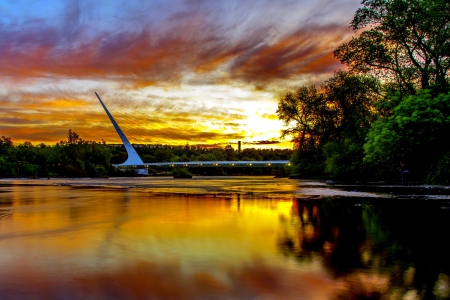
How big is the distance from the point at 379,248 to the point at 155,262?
4.58 meters

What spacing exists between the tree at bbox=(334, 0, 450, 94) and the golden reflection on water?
32364mm

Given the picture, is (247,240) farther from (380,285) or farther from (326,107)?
(326,107)

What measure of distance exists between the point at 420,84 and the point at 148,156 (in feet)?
373

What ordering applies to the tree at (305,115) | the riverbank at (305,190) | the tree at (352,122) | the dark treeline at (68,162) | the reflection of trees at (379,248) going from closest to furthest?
1. the reflection of trees at (379,248)
2. the riverbank at (305,190)
3. the tree at (352,122)
4. the tree at (305,115)
5. the dark treeline at (68,162)

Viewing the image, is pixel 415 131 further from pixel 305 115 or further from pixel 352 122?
pixel 305 115

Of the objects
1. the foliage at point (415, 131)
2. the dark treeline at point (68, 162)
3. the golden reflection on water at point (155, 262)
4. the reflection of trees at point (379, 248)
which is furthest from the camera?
the dark treeline at point (68, 162)

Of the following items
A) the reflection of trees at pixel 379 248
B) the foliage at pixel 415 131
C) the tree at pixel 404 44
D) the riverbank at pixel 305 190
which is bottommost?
the reflection of trees at pixel 379 248

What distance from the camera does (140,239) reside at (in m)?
10.0

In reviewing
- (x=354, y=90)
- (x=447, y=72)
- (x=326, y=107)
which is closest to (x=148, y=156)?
(x=326, y=107)

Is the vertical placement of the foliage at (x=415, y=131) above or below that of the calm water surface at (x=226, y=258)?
above

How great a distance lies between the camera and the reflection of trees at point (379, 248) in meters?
6.16

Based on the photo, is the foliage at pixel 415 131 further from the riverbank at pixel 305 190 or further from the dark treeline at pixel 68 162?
the dark treeline at pixel 68 162

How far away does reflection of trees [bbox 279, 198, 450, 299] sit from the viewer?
616 cm

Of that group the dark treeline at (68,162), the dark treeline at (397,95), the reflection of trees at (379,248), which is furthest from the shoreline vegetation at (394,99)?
the dark treeline at (68,162)
